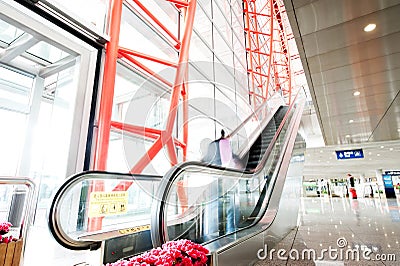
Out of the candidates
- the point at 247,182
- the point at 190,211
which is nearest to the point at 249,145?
the point at 247,182

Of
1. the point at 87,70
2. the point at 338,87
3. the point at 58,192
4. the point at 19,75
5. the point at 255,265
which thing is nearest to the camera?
the point at 255,265

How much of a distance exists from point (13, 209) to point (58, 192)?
286 cm

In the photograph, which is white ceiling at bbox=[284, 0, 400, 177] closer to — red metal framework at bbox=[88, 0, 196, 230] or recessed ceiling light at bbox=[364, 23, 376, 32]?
recessed ceiling light at bbox=[364, 23, 376, 32]

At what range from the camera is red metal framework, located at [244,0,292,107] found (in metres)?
12.1

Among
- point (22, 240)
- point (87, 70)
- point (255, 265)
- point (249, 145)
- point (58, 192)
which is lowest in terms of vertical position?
point (255, 265)

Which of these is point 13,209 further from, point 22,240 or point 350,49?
point 350,49

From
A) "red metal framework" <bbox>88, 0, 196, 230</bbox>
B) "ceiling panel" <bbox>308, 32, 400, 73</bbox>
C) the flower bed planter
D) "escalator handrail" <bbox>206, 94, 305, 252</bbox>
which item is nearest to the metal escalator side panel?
"escalator handrail" <bbox>206, 94, 305, 252</bbox>

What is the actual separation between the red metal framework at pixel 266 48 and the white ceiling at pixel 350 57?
3.20 meters

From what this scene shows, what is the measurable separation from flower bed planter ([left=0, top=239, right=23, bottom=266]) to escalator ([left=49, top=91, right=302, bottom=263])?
308 mm

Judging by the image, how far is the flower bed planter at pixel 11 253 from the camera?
223 cm

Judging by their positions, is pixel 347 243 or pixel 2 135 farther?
pixel 2 135

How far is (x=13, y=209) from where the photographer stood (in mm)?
4543

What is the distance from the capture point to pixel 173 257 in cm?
145

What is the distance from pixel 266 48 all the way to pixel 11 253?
1642cm
